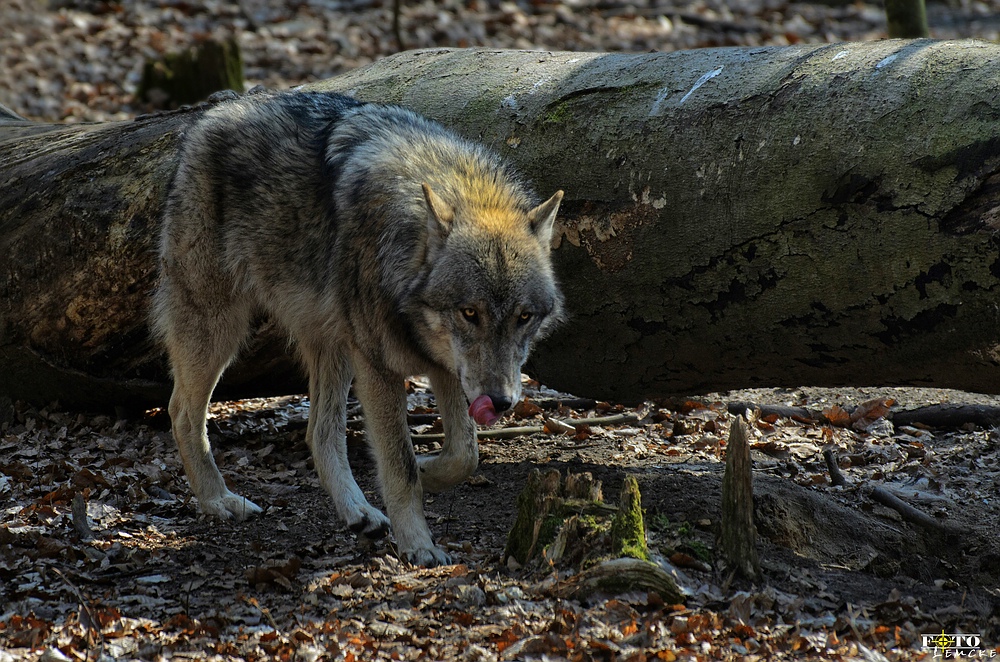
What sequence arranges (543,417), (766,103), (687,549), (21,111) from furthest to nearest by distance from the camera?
(21,111), (543,417), (766,103), (687,549)

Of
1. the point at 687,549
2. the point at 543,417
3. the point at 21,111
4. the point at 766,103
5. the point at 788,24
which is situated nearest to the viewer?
the point at 687,549

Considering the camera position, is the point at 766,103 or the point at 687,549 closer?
the point at 687,549

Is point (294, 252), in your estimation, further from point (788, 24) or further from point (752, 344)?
point (788, 24)

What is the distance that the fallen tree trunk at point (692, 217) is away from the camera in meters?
4.41

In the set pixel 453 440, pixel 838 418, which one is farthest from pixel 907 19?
pixel 453 440

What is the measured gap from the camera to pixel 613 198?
5.14 meters

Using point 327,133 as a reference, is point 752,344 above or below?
below

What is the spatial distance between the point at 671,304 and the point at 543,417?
1.82m

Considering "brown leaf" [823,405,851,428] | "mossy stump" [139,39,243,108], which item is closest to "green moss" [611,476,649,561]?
"brown leaf" [823,405,851,428]

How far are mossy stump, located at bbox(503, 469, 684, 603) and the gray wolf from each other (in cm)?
48

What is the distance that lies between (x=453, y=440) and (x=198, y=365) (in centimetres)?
159

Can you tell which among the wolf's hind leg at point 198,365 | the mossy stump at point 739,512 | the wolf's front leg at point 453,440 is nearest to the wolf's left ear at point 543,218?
the wolf's front leg at point 453,440

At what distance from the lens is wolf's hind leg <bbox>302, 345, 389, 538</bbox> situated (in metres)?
5.02

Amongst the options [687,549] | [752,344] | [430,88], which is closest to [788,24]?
[430,88]
